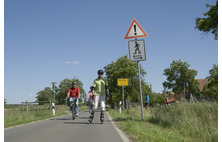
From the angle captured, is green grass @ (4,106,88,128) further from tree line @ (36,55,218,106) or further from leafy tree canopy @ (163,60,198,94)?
leafy tree canopy @ (163,60,198,94)

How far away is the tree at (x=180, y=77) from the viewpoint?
59466 millimetres

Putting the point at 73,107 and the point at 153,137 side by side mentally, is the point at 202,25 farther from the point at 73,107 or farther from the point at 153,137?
the point at 153,137

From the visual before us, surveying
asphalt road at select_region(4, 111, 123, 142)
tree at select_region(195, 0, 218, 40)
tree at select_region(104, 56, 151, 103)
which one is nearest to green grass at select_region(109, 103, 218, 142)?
asphalt road at select_region(4, 111, 123, 142)

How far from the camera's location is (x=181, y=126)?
7.68 m

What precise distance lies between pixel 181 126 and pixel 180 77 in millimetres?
A: 56320

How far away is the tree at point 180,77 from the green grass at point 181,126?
51634mm

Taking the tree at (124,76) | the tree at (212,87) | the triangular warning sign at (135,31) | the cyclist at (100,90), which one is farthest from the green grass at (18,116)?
the tree at (124,76)

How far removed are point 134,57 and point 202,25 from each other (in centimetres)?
1017

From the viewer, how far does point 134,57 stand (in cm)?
866

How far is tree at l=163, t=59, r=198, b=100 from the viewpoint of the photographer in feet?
195

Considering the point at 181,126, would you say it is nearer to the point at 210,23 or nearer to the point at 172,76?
the point at 210,23

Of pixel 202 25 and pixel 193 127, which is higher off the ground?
pixel 202 25
